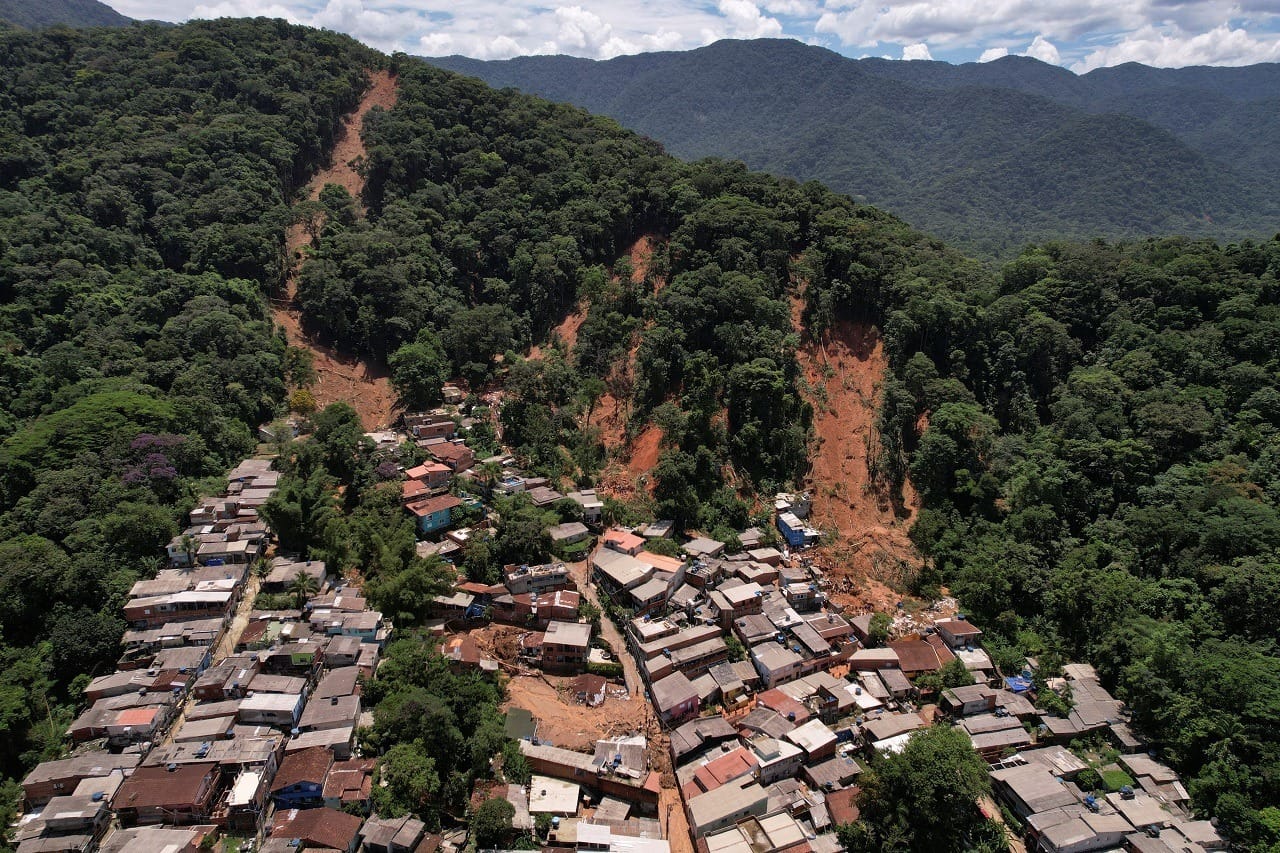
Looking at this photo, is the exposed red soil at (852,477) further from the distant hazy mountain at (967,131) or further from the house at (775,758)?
the distant hazy mountain at (967,131)

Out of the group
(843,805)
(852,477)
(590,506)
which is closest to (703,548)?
(590,506)

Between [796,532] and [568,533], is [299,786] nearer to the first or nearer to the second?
[568,533]

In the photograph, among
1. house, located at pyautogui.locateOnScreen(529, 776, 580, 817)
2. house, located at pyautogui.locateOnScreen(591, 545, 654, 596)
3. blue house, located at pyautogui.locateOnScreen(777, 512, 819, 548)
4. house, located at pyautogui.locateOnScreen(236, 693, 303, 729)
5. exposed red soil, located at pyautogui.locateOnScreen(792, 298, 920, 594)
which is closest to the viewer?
house, located at pyautogui.locateOnScreen(529, 776, 580, 817)

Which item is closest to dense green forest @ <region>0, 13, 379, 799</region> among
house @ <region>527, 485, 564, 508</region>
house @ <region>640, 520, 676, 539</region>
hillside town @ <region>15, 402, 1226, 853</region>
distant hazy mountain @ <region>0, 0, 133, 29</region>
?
hillside town @ <region>15, 402, 1226, 853</region>

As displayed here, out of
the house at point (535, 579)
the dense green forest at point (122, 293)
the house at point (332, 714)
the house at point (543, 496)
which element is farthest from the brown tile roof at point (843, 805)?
the dense green forest at point (122, 293)

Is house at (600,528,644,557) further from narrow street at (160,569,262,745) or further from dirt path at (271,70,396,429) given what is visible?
dirt path at (271,70,396,429)

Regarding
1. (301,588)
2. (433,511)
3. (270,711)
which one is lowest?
(270,711)
